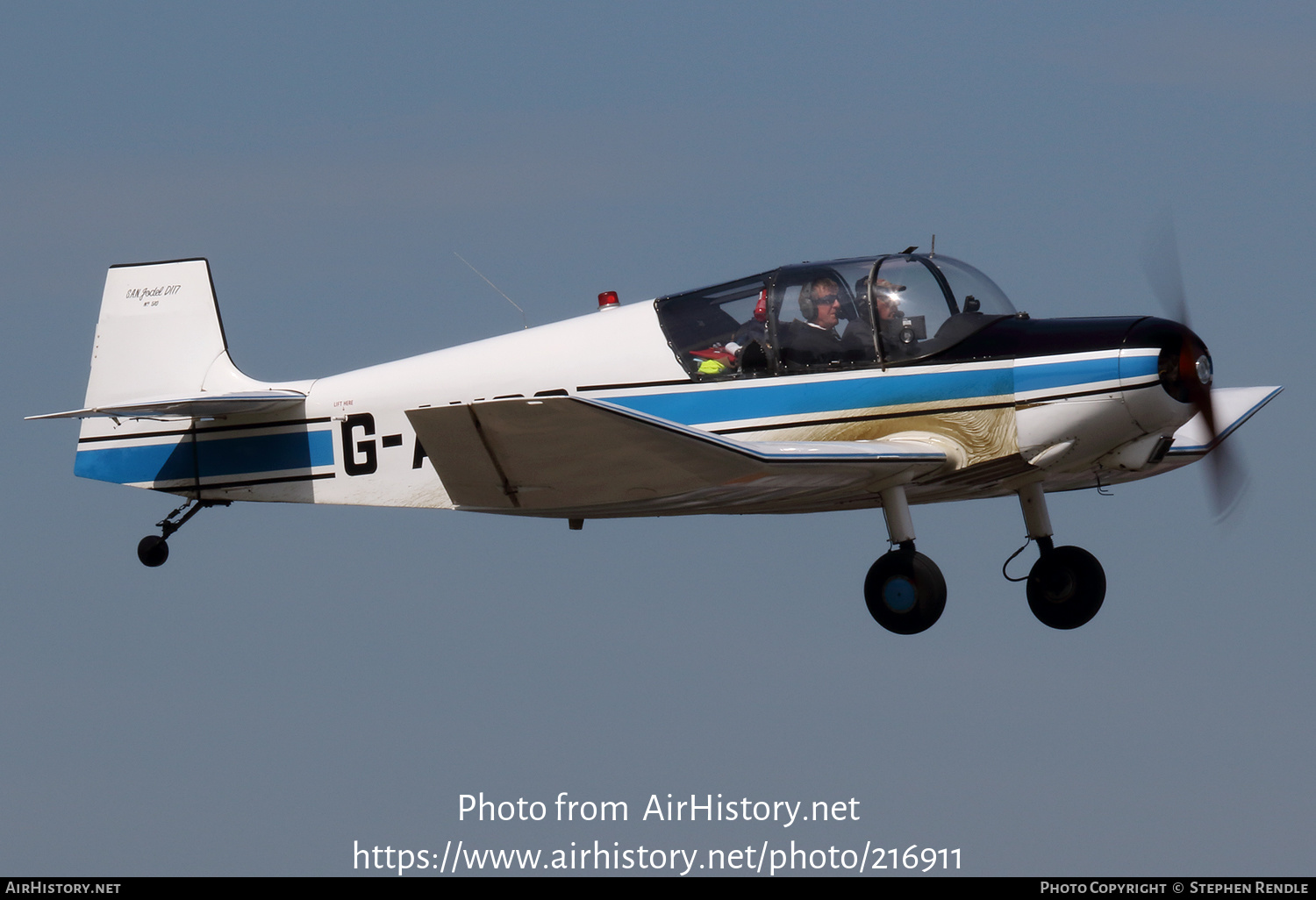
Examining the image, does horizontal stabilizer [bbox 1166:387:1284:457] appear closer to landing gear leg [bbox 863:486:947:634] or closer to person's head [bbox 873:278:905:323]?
landing gear leg [bbox 863:486:947:634]

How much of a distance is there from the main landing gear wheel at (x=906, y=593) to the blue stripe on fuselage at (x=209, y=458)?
464 centimetres

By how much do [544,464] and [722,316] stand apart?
76.4 inches

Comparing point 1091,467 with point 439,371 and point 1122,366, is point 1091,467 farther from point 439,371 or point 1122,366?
point 439,371

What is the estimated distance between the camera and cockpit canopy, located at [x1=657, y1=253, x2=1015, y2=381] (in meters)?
12.7

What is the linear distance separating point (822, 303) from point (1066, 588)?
2.84m

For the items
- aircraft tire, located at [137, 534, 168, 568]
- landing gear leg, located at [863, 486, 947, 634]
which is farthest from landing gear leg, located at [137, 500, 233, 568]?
landing gear leg, located at [863, 486, 947, 634]

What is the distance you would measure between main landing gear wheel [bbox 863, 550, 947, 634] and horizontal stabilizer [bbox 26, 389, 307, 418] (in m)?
5.02

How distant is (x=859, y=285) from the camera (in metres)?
12.8

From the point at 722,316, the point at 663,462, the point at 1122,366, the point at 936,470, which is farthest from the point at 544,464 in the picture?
the point at 1122,366

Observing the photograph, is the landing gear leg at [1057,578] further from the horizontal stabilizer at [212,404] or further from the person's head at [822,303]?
the horizontal stabilizer at [212,404]

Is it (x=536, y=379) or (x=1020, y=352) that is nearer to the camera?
(x=1020, y=352)

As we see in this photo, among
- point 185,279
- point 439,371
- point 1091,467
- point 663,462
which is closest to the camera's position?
point 663,462

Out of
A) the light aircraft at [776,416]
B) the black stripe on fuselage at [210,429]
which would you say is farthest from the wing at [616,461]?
the black stripe on fuselage at [210,429]

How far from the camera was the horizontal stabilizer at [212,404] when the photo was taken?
14047mm
